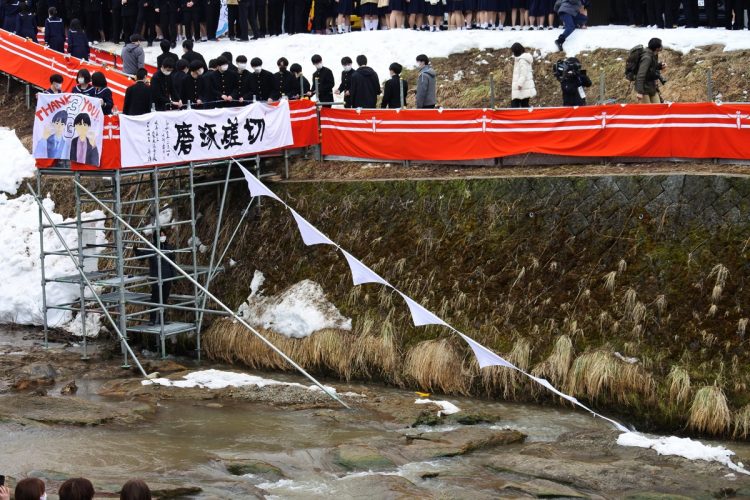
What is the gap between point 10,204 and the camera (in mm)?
24188

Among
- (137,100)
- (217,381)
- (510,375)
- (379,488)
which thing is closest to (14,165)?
(137,100)

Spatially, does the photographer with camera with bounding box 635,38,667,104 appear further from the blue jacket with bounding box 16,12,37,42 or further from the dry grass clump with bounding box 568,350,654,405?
the blue jacket with bounding box 16,12,37,42

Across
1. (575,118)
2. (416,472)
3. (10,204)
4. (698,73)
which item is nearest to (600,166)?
(575,118)

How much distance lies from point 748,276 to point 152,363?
9361 mm

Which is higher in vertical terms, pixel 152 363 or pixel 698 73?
pixel 698 73

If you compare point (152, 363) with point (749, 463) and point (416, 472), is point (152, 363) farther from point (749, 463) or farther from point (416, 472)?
point (749, 463)

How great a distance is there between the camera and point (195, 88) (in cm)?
2173

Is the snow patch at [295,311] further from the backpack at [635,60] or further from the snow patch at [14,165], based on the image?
the backpack at [635,60]

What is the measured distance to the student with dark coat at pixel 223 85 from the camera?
2177 centimetres

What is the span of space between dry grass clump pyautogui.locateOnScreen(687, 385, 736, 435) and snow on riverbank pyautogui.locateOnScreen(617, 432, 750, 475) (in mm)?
474

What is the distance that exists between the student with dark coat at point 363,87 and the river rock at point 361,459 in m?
8.87

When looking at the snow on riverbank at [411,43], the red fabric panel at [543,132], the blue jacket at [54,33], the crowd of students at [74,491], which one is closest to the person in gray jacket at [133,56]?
the blue jacket at [54,33]

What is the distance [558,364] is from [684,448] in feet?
8.69

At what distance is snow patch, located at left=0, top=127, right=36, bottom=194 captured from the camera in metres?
24.6
